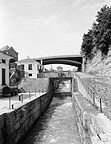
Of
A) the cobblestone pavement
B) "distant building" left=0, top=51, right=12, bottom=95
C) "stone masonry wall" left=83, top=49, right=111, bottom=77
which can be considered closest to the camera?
the cobblestone pavement

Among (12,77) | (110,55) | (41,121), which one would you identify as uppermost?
(110,55)

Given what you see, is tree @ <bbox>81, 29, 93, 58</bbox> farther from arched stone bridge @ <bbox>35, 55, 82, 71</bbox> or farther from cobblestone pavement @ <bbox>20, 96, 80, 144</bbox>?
cobblestone pavement @ <bbox>20, 96, 80, 144</bbox>

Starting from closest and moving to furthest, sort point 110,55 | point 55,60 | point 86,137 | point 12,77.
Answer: point 86,137, point 110,55, point 12,77, point 55,60

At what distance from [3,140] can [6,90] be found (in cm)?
932

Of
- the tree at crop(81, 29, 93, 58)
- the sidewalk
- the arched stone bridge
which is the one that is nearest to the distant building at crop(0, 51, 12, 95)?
the sidewalk

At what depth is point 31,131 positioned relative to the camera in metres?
11.8

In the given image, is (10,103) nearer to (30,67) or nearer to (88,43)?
(30,67)

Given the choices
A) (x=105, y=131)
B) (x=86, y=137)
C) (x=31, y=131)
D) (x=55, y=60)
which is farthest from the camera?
(x=55, y=60)

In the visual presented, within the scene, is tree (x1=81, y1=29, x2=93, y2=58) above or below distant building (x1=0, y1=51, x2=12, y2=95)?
above

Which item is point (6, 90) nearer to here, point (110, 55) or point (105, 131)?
point (105, 131)

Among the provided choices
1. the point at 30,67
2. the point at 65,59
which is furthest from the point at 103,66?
the point at 65,59

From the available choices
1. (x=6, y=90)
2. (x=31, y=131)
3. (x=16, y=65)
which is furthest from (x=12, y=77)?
(x=31, y=131)

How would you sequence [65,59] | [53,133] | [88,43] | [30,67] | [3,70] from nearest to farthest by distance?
[53,133] → [3,70] → [30,67] → [88,43] → [65,59]

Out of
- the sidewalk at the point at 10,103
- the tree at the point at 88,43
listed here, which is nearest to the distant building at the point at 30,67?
the tree at the point at 88,43
